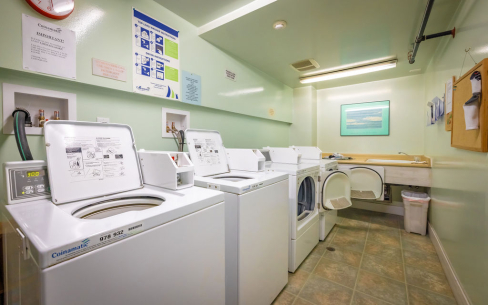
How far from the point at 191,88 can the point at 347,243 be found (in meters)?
2.60

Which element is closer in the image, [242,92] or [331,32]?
[331,32]

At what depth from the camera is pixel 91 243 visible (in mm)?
633

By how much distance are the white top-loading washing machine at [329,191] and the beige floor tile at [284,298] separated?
3.54 feet

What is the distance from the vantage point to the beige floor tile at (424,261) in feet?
6.79

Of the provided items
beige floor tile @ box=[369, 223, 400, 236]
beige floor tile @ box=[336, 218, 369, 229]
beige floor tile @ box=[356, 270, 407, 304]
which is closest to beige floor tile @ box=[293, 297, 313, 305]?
beige floor tile @ box=[356, 270, 407, 304]

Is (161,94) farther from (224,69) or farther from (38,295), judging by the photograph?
(38,295)

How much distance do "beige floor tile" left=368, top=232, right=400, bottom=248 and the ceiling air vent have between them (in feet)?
8.17

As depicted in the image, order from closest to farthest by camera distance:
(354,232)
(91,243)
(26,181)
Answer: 1. (91,243)
2. (26,181)
3. (354,232)

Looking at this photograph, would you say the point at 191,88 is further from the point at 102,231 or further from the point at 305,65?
the point at 305,65

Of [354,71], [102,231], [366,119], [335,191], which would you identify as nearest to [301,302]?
[335,191]

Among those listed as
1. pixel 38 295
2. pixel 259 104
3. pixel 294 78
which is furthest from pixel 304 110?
pixel 38 295

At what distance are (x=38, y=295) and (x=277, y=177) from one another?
54.0 inches

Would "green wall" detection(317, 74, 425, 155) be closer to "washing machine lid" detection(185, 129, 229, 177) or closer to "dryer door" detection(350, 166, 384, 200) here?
"dryer door" detection(350, 166, 384, 200)

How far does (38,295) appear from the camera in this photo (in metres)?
0.56
